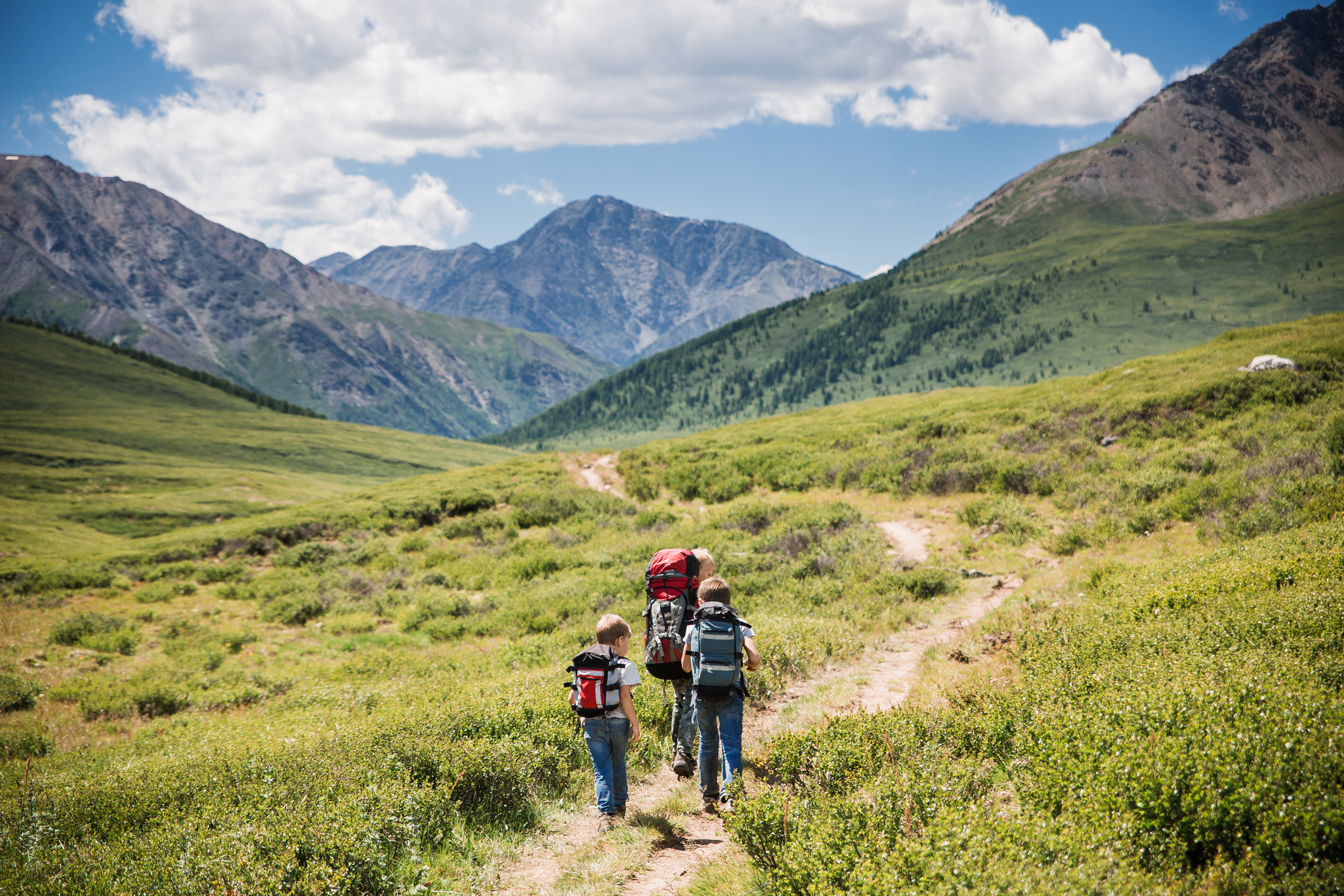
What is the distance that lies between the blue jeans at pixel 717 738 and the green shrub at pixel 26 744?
1284cm

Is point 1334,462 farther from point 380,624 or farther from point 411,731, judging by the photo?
point 380,624

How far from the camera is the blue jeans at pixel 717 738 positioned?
833cm

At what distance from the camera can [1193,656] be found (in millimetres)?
7777

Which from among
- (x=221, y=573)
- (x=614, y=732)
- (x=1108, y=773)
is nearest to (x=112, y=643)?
(x=221, y=573)

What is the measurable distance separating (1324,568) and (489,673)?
1519cm

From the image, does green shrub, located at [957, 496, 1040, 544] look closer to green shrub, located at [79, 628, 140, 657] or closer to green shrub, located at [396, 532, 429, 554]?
green shrub, located at [396, 532, 429, 554]

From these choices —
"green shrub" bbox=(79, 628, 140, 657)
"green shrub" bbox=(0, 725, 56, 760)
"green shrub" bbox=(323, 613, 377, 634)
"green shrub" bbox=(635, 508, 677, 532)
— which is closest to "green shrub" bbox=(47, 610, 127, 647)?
"green shrub" bbox=(79, 628, 140, 657)

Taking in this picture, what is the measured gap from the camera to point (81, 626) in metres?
19.6

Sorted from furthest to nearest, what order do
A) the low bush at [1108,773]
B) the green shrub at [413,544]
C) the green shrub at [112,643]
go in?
1. the green shrub at [413,544]
2. the green shrub at [112,643]
3. the low bush at [1108,773]

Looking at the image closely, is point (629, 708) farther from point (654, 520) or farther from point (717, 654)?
point (654, 520)

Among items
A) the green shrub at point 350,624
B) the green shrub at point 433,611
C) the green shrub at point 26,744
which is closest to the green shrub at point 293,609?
the green shrub at point 350,624

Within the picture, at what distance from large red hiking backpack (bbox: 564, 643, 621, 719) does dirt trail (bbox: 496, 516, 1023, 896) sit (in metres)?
1.50

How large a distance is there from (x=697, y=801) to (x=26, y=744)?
44.4 ft

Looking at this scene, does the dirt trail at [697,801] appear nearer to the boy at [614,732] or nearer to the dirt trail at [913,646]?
the dirt trail at [913,646]
